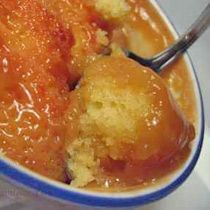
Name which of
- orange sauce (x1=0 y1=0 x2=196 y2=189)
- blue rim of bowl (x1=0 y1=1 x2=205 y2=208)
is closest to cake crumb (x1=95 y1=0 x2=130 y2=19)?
orange sauce (x1=0 y1=0 x2=196 y2=189)

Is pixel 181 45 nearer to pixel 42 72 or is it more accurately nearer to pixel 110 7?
pixel 110 7

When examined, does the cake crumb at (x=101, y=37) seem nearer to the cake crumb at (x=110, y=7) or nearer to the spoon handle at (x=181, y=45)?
the cake crumb at (x=110, y=7)

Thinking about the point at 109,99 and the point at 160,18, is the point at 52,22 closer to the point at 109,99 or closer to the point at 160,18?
the point at 109,99

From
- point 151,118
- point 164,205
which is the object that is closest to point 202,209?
point 164,205

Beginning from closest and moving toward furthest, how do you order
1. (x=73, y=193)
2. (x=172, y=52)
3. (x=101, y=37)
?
(x=73, y=193), (x=101, y=37), (x=172, y=52)

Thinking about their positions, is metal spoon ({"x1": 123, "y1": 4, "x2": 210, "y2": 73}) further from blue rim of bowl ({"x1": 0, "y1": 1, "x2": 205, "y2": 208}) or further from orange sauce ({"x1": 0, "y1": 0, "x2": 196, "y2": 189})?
blue rim of bowl ({"x1": 0, "y1": 1, "x2": 205, "y2": 208})

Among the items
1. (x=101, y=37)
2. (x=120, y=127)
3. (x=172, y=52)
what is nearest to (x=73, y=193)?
(x=120, y=127)
